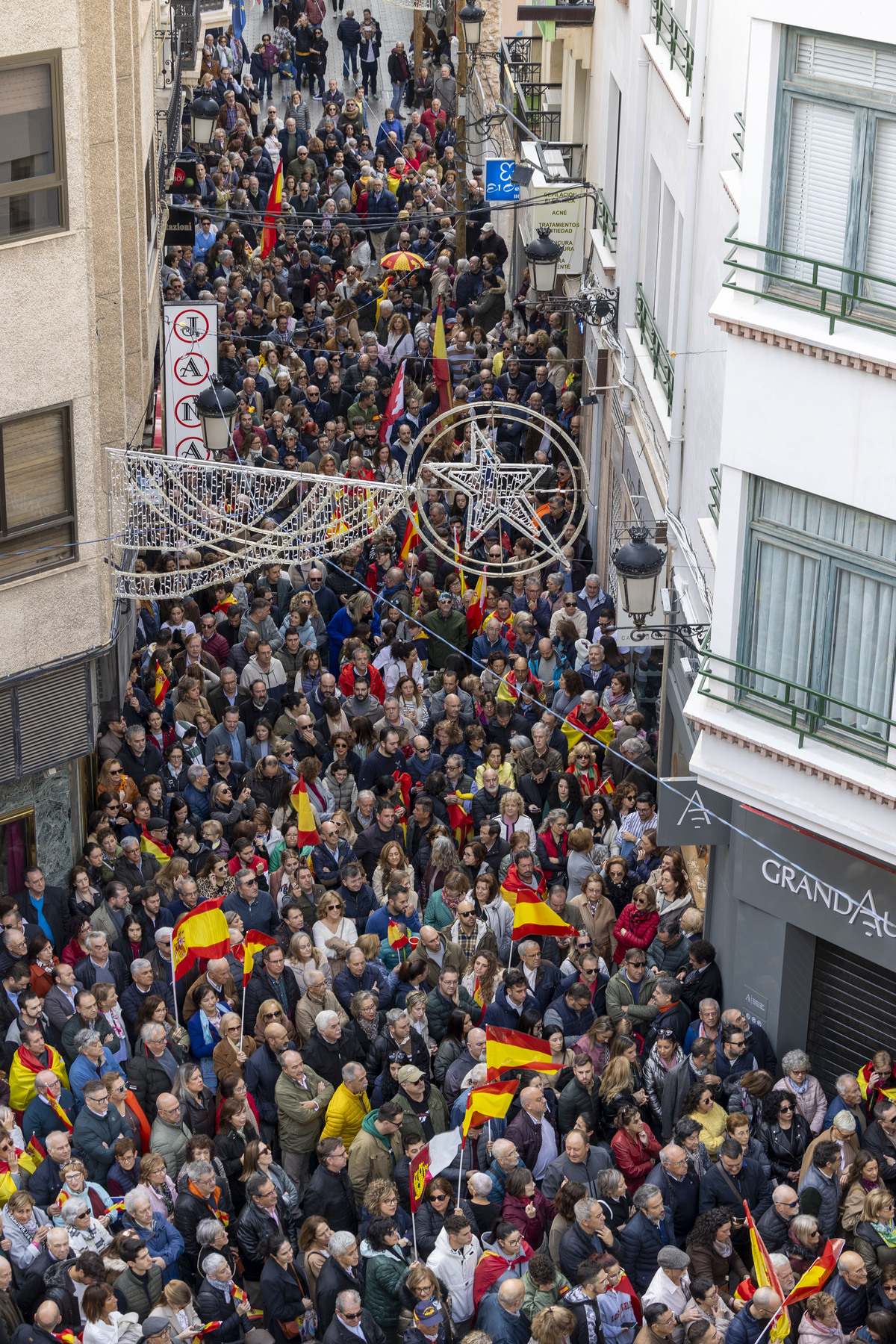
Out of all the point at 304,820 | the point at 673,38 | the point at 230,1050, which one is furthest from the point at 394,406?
the point at 230,1050

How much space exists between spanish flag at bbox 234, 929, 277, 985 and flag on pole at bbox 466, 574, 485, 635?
7.36 meters

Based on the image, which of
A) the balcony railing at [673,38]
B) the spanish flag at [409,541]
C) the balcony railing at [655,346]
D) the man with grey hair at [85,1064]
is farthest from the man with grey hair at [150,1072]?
the spanish flag at [409,541]

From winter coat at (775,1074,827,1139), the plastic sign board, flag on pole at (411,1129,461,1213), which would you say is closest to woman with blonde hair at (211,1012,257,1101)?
flag on pole at (411,1129,461,1213)

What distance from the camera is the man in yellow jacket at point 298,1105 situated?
14.2 m

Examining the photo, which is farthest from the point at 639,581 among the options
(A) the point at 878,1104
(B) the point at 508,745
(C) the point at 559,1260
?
(C) the point at 559,1260

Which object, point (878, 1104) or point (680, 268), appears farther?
point (680, 268)

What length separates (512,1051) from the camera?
14.1 meters

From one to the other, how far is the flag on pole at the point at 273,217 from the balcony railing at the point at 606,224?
866 centimetres

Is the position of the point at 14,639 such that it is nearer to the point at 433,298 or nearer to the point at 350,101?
→ the point at 433,298

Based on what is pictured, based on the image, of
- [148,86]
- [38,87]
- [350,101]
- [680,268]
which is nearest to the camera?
[38,87]

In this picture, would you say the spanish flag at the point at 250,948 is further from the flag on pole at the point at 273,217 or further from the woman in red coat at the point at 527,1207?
the flag on pole at the point at 273,217

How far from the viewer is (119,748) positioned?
19484mm

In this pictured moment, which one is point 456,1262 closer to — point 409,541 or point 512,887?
point 512,887

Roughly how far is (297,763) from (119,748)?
1.73 meters
